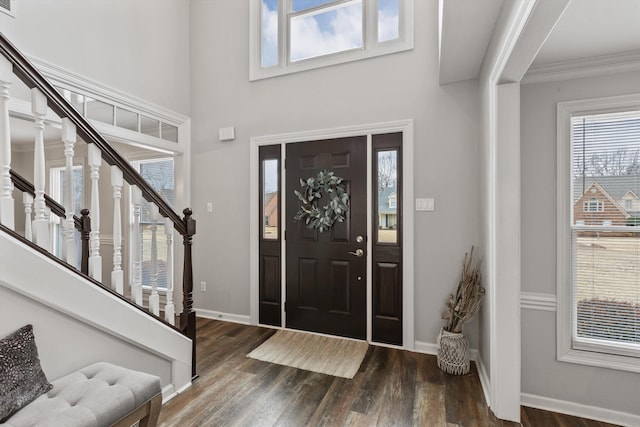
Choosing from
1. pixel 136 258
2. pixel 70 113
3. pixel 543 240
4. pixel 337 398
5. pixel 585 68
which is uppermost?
pixel 585 68

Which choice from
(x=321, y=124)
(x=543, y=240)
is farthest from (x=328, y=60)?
(x=543, y=240)

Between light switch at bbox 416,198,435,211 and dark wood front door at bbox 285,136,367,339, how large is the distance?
1.63ft

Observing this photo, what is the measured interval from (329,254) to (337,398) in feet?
4.46

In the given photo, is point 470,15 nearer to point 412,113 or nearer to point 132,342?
point 412,113

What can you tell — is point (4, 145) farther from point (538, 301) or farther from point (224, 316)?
point (538, 301)

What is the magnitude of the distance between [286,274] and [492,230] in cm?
209

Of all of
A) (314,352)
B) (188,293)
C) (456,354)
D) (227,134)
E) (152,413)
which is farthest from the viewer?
(227,134)

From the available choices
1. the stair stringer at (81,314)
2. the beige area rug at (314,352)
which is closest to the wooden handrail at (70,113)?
the stair stringer at (81,314)

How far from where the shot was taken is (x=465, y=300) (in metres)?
2.46

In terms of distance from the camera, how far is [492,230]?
2.04 m

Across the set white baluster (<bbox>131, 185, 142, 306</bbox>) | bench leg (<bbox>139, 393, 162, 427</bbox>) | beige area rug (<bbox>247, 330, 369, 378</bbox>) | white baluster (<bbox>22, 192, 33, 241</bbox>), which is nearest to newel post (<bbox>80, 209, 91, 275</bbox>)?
white baluster (<bbox>22, 192, 33, 241</bbox>)

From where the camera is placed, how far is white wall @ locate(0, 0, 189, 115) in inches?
95.9

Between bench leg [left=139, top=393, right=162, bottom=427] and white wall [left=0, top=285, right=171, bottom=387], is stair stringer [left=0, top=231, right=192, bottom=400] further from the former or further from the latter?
bench leg [left=139, top=393, right=162, bottom=427]

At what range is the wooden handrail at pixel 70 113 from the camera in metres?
1.46
